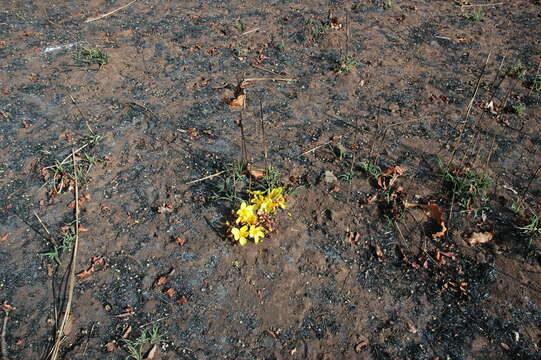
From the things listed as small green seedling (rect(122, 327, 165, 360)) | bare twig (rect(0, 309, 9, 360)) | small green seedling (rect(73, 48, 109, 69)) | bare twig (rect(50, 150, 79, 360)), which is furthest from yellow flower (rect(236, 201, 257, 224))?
small green seedling (rect(73, 48, 109, 69))

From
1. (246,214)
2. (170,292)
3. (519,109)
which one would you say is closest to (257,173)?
(246,214)

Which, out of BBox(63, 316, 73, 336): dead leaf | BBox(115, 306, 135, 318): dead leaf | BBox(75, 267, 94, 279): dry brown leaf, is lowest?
BBox(63, 316, 73, 336): dead leaf

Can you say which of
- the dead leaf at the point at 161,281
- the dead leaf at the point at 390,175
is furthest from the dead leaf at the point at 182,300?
the dead leaf at the point at 390,175

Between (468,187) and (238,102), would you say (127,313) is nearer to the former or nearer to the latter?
(238,102)

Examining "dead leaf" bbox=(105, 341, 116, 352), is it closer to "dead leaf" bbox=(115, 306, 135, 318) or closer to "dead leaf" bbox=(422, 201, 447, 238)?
"dead leaf" bbox=(115, 306, 135, 318)

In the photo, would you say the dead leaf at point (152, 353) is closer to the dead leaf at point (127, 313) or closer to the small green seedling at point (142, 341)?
the small green seedling at point (142, 341)

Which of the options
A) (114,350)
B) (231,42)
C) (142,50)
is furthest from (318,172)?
(142,50)
